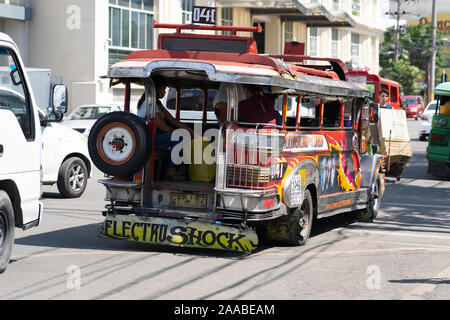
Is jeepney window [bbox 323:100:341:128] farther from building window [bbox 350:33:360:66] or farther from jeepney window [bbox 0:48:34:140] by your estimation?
building window [bbox 350:33:360:66]

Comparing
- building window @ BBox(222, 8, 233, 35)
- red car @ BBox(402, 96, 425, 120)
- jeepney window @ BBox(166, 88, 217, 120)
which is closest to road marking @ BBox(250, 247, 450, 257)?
jeepney window @ BBox(166, 88, 217, 120)

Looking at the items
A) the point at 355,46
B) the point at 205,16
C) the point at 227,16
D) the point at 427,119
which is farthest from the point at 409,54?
the point at 205,16

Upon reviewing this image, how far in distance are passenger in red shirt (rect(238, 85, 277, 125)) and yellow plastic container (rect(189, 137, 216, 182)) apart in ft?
2.48

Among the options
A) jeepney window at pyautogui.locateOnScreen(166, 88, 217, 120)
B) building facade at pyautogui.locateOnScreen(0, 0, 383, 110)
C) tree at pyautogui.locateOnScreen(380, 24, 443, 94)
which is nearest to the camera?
jeepney window at pyautogui.locateOnScreen(166, 88, 217, 120)

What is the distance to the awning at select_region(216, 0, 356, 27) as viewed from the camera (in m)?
36.0

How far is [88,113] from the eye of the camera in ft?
79.4

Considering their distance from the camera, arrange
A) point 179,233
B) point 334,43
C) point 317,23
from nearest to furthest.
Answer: point 179,233, point 317,23, point 334,43

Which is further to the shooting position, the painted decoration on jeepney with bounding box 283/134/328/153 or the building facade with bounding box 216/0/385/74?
the building facade with bounding box 216/0/385/74

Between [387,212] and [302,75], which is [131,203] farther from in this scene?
[387,212]

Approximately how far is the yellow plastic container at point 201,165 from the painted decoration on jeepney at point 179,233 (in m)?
0.82

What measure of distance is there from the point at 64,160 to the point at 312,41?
35.1 metres

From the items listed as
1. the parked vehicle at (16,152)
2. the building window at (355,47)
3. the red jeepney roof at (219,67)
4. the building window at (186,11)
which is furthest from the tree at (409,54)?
the parked vehicle at (16,152)

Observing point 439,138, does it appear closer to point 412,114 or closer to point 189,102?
point 189,102
